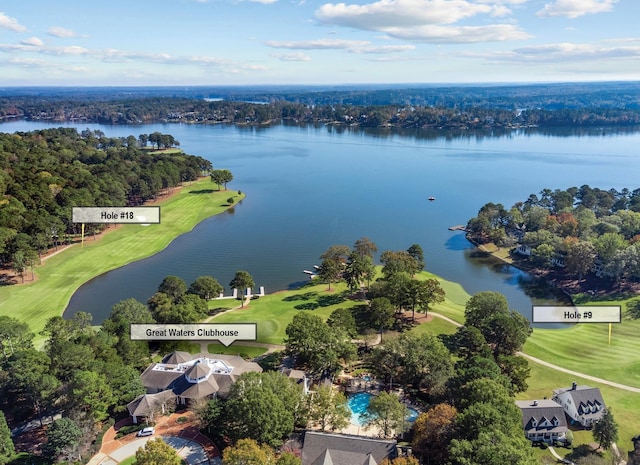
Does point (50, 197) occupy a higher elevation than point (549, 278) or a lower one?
higher

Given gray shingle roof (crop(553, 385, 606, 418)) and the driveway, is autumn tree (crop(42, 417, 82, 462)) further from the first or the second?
gray shingle roof (crop(553, 385, 606, 418))

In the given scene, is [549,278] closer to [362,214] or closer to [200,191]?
[362,214]

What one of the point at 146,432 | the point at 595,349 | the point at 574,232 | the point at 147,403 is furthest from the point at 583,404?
the point at 574,232

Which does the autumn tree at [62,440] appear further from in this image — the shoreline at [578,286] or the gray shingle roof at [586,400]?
the shoreline at [578,286]

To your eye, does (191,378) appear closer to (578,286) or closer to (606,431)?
(606,431)

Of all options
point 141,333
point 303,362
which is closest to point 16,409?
point 141,333

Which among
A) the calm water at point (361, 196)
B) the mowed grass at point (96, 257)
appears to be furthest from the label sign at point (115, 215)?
the calm water at point (361, 196)
